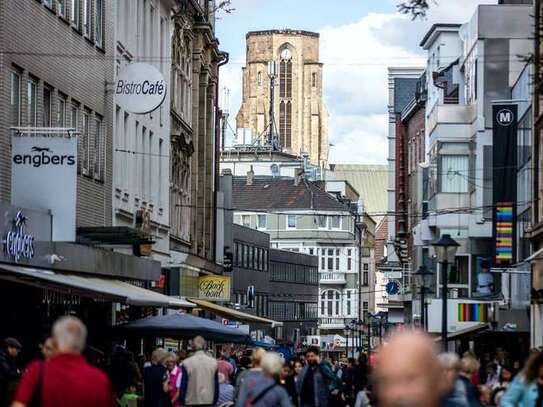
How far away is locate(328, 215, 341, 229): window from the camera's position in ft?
521

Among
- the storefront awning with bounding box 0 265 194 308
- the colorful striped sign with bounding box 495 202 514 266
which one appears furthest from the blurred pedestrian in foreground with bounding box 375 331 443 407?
the colorful striped sign with bounding box 495 202 514 266

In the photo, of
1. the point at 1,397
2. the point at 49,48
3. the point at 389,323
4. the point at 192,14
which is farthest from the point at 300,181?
the point at 1,397

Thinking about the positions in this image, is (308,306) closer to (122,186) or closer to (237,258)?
(237,258)

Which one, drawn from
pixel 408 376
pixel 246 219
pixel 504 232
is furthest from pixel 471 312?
pixel 246 219

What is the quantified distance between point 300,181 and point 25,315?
127 metres

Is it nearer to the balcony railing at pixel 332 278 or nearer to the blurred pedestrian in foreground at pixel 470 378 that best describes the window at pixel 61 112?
the blurred pedestrian in foreground at pixel 470 378

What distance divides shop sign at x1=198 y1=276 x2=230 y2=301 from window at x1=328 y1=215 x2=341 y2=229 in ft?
321

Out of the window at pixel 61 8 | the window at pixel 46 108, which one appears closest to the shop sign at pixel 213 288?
the window at pixel 61 8

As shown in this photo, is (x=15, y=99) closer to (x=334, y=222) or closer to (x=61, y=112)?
(x=61, y=112)

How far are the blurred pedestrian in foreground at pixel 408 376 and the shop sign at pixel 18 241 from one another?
64.8 feet

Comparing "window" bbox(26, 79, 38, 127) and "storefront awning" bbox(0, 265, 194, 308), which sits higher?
"window" bbox(26, 79, 38, 127)

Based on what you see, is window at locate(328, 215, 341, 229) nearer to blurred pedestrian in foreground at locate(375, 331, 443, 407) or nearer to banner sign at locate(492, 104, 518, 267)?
banner sign at locate(492, 104, 518, 267)

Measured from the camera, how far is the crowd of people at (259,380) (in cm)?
583

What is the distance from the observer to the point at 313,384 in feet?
86.0
